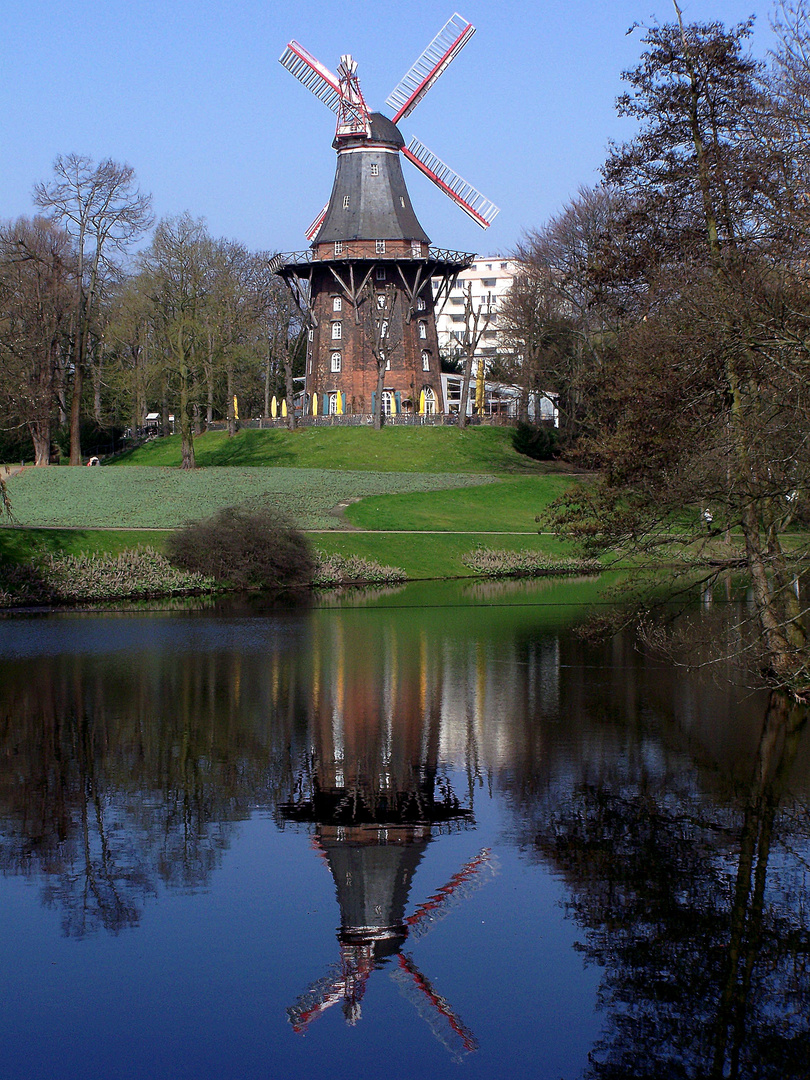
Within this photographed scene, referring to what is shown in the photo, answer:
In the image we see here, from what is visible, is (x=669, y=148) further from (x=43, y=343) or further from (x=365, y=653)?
(x=43, y=343)

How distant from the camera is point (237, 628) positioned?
90.2 feet

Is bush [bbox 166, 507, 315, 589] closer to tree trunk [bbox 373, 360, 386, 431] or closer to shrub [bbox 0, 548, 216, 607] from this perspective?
shrub [bbox 0, 548, 216, 607]

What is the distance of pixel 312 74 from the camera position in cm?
7162

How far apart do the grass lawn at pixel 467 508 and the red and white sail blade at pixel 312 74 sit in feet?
95.9

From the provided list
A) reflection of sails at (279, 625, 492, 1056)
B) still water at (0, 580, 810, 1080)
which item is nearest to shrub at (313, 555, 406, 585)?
reflection of sails at (279, 625, 492, 1056)

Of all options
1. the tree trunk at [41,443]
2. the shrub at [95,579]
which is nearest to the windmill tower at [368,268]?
the tree trunk at [41,443]

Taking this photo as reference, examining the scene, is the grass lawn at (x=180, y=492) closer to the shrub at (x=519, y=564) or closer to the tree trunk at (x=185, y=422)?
the tree trunk at (x=185, y=422)

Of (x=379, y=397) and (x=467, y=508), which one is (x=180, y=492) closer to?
(x=467, y=508)

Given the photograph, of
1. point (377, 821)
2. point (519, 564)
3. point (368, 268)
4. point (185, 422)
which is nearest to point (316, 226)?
point (368, 268)

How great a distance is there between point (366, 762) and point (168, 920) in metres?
5.55

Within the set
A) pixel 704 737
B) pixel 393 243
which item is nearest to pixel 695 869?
pixel 704 737

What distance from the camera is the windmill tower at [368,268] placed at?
230 ft

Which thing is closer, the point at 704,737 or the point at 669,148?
the point at 704,737

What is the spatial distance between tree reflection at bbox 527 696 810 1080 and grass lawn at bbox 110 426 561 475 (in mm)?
49772
